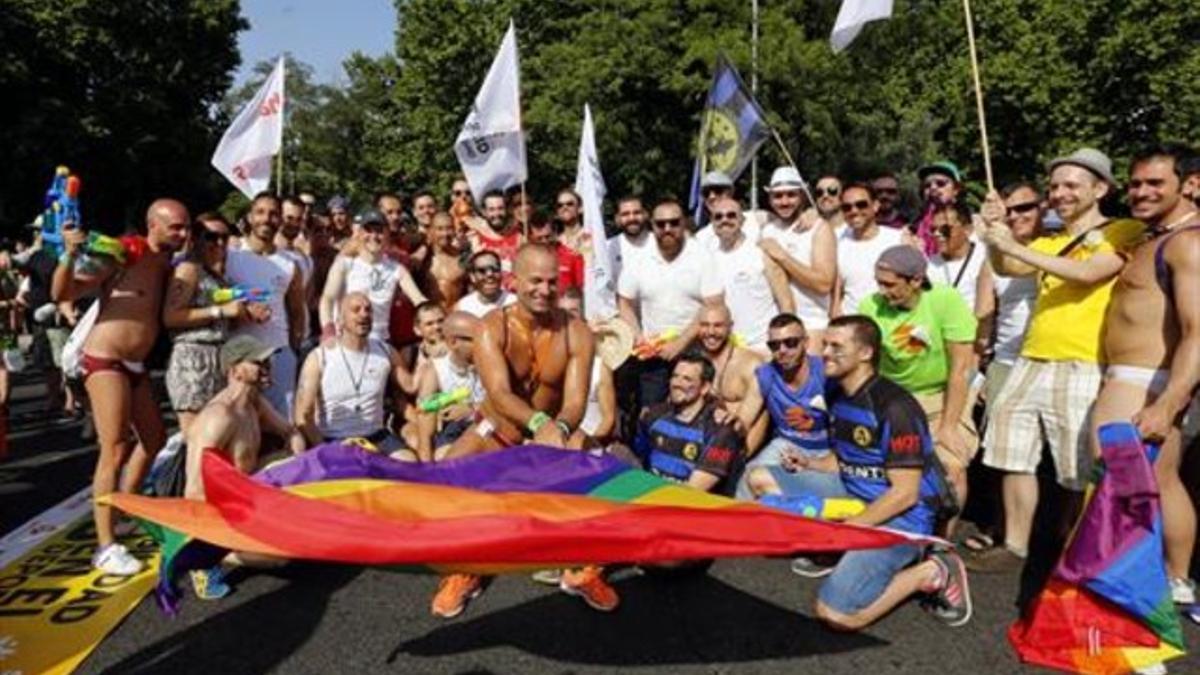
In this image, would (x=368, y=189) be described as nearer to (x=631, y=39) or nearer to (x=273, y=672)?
(x=631, y=39)

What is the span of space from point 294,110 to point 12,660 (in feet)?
209

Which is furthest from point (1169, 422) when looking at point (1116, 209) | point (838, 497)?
point (1116, 209)

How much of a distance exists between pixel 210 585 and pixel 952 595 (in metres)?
3.45

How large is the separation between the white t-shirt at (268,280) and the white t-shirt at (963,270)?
13.3 ft

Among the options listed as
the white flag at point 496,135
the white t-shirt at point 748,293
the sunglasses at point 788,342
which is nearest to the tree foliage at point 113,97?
the white flag at point 496,135

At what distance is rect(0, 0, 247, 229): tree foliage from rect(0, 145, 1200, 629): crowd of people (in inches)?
975

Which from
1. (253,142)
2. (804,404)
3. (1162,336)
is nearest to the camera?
(1162,336)

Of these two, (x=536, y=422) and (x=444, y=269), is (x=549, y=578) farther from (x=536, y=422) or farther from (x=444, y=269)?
(x=444, y=269)

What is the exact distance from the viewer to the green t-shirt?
505 cm

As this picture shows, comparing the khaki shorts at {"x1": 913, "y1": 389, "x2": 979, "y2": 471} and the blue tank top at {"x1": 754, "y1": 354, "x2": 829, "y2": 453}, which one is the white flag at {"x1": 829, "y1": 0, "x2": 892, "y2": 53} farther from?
the khaki shorts at {"x1": 913, "y1": 389, "x2": 979, "y2": 471}

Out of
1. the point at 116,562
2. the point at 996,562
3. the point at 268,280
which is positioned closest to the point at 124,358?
the point at 116,562

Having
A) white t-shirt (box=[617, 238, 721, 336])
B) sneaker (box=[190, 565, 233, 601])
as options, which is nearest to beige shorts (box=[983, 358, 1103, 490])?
white t-shirt (box=[617, 238, 721, 336])

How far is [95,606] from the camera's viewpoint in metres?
4.42

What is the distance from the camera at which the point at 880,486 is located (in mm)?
4480
